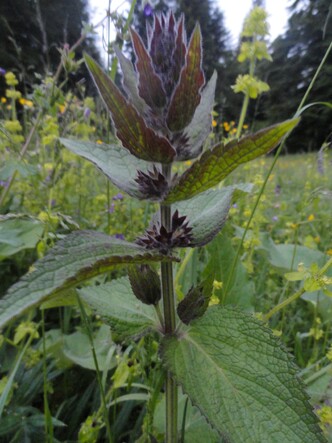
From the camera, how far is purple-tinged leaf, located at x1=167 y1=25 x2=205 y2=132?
48 centimetres

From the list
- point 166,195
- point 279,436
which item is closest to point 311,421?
point 279,436

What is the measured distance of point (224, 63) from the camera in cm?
1195

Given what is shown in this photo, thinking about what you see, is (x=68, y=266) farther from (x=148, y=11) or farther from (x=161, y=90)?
(x=148, y=11)

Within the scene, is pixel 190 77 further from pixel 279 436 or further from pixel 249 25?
pixel 249 25

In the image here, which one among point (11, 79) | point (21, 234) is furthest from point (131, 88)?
point (11, 79)

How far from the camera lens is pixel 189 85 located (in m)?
0.49

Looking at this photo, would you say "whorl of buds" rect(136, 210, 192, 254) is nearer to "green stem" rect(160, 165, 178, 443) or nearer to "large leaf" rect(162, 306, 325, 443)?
"green stem" rect(160, 165, 178, 443)

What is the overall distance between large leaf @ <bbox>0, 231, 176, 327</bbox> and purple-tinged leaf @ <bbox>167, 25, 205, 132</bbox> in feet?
0.62

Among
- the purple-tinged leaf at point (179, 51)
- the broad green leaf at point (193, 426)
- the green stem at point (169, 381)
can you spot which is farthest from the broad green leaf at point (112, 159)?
the broad green leaf at point (193, 426)

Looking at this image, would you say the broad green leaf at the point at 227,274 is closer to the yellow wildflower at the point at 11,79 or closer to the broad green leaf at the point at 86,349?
the broad green leaf at the point at 86,349

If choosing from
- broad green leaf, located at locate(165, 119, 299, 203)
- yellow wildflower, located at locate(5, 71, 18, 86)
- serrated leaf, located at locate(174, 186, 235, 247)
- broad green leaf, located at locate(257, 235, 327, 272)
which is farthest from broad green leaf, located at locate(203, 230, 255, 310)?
yellow wildflower, located at locate(5, 71, 18, 86)

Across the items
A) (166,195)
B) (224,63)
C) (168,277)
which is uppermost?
(224,63)

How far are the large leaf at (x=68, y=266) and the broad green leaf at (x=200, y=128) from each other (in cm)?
17

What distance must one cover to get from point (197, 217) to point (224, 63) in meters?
12.4
